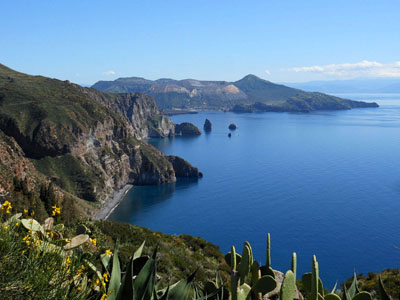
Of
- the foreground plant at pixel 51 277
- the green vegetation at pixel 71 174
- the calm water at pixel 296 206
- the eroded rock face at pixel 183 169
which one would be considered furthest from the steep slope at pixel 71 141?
the foreground plant at pixel 51 277

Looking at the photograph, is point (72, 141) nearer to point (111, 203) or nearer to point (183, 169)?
point (111, 203)

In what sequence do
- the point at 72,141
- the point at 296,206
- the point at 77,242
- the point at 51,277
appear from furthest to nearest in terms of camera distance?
the point at 72,141
the point at 296,206
the point at 77,242
the point at 51,277

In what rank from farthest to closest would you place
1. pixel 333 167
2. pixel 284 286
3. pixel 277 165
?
pixel 277 165
pixel 333 167
pixel 284 286

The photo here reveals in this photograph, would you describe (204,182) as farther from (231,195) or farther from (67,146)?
(67,146)

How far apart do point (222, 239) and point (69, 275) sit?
7432 centimetres

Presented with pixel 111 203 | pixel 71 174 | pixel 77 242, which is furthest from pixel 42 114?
pixel 77 242

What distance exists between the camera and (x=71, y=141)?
121m

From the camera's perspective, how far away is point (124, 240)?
3362cm

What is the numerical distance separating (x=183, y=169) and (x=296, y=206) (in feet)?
193

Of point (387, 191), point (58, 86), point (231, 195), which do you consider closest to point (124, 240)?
point (231, 195)

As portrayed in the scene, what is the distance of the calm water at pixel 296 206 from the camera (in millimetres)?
70000

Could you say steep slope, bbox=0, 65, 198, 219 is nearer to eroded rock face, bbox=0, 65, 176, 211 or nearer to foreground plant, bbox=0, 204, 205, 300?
eroded rock face, bbox=0, 65, 176, 211

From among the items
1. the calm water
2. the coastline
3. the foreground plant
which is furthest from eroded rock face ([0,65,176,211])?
the foreground plant

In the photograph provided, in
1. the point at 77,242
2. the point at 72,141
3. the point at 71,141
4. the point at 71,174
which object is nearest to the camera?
the point at 77,242
